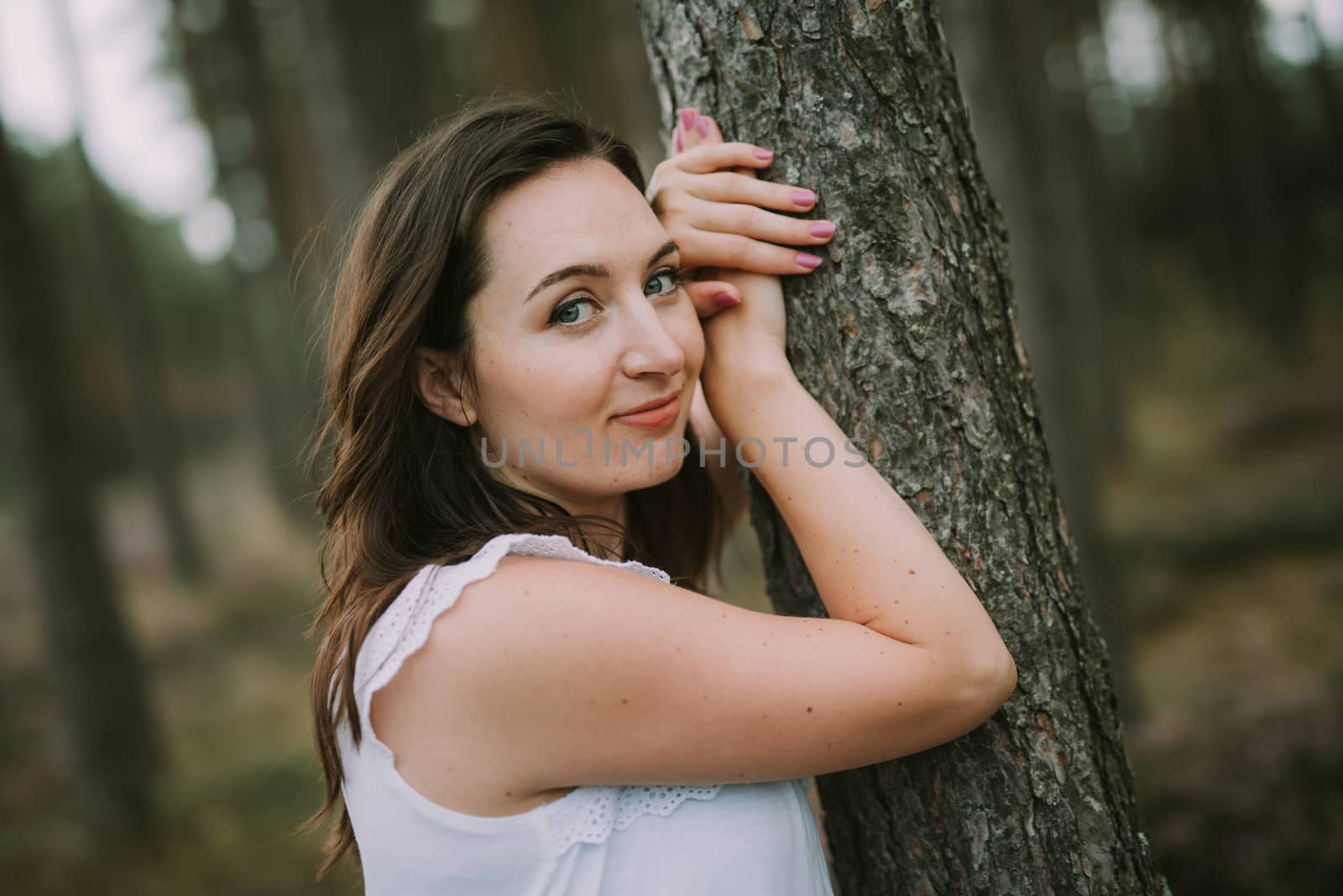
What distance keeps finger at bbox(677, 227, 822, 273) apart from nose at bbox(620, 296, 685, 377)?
231 mm

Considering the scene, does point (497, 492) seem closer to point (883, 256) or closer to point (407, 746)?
point (407, 746)

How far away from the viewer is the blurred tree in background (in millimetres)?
5547

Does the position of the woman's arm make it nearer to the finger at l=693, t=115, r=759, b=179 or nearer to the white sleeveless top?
the finger at l=693, t=115, r=759, b=179

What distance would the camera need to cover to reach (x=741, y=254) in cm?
179

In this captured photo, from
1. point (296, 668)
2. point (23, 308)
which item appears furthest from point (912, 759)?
point (296, 668)

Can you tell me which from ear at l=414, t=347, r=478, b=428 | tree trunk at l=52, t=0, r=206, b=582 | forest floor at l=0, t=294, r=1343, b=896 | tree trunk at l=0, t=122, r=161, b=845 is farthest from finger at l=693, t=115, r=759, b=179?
tree trunk at l=52, t=0, r=206, b=582

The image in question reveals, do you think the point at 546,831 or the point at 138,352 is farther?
the point at 138,352

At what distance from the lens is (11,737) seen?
9.91 meters

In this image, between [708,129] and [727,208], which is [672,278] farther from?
[708,129]

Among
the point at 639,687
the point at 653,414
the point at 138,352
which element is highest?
the point at 138,352

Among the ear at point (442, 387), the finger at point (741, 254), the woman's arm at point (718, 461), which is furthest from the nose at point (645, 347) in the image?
the woman's arm at point (718, 461)

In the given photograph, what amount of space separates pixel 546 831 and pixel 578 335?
2.83 ft

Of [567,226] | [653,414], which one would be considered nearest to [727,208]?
[567,226]

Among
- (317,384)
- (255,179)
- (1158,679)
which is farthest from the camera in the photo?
(255,179)
